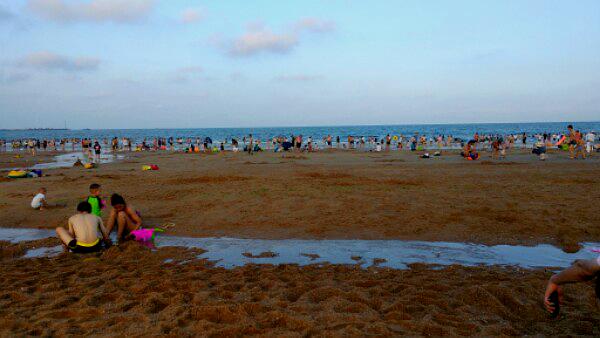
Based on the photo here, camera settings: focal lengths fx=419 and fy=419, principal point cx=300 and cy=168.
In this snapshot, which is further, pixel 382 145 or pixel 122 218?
pixel 382 145

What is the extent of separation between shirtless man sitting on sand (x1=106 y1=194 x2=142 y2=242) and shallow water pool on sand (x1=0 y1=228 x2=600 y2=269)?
677 mm

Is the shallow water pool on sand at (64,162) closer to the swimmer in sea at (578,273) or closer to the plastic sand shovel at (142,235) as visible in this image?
the plastic sand shovel at (142,235)

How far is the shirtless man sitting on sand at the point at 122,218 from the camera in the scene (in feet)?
30.3

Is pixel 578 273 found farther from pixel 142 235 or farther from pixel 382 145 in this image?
pixel 382 145

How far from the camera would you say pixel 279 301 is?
5.53 meters

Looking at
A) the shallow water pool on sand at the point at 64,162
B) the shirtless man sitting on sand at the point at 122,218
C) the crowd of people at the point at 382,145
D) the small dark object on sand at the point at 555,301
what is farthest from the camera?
the crowd of people at the point at 382,145

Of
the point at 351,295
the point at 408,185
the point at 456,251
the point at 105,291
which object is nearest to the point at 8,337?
the point at 105,291

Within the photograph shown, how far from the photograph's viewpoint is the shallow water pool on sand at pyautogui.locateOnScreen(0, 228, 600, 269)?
7.73 m

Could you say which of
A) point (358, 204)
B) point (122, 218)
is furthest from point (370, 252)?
point (122, 218)

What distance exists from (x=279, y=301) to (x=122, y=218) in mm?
5275

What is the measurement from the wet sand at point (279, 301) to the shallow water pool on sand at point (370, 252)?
0.56 metres

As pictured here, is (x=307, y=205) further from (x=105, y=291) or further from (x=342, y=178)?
(x=105, y=291)

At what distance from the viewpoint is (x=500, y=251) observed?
8.38m

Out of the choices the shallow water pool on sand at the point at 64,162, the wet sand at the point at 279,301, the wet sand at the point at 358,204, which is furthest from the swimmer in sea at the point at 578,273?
the shallow water pool on sand at the point at 64,162
